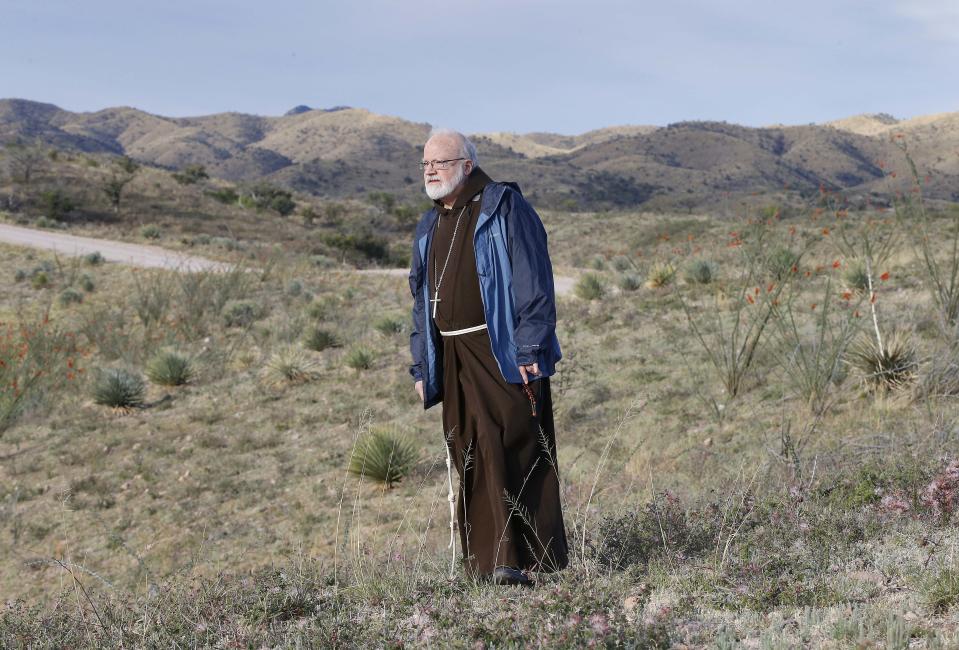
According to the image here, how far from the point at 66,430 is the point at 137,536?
3268 millimetres

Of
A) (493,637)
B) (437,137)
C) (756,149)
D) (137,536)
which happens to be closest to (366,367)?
(137,536)

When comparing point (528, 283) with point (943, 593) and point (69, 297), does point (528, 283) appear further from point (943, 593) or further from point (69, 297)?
point (69, 297)

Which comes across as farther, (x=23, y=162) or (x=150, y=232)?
(x=23, y=162)

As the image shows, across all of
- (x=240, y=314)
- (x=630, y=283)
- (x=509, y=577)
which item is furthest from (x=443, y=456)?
(x=240, y=314)

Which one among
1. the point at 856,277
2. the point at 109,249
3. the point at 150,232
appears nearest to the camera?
the point at 856,277

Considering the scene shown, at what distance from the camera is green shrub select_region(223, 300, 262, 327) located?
13.1 m

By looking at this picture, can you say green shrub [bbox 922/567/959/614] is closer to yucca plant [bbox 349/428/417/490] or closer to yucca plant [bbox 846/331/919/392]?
yucca plant [bbox 846/331/919/392]

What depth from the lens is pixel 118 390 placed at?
928cm

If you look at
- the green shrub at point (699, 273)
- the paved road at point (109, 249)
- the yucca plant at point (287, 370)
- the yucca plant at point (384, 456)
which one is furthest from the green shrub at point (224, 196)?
the yucca plant at point (384, 456)

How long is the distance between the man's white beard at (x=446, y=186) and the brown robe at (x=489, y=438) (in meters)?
0.05

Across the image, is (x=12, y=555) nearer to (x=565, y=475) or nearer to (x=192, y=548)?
(x=192, y=548)

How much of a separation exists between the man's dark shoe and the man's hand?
807mm

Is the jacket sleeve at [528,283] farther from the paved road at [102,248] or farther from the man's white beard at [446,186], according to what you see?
the paved road at [102,248]

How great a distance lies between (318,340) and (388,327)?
106cm
